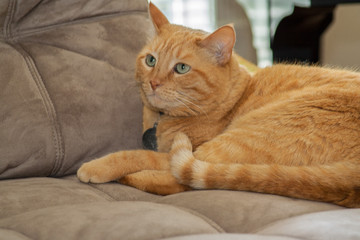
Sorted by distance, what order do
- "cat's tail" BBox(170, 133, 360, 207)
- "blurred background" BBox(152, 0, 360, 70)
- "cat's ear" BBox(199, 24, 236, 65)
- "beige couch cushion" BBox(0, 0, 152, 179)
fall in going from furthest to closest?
"blurred background" BBox(152, 0, 360, 70) < "cat's ear" BBox(199, 24, 236, 65) < "beige couch cushion" BBox(0, 0, 152, 179) < "cat's tail" BBox(170, 133, 360, 207)

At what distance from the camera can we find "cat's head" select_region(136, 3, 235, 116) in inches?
65.7

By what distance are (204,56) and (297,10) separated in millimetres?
1596

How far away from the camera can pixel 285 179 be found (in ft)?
4.00

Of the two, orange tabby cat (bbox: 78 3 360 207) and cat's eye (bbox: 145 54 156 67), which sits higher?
cat's eye (bbox: 145 54 156 67)

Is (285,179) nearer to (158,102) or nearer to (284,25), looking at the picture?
(158,102)

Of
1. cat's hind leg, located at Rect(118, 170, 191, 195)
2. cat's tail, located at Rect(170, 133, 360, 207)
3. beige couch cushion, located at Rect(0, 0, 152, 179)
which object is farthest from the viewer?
beige couch cushion, located at Rect(0, 0, 152, 179)

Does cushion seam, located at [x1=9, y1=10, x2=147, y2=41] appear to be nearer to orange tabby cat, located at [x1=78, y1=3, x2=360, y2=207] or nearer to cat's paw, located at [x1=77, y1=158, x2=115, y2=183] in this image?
orange tabby cat, located at [x1=78, y1=3, x2=360, y2=207]

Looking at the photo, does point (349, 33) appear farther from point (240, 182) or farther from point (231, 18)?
point (240, 182)

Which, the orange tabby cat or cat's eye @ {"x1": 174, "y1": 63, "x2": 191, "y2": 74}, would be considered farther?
cat's eye @ {"x1": 174, "y1": 63, "x2": 191, "y2": 74}

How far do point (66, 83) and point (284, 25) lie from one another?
6.89ft

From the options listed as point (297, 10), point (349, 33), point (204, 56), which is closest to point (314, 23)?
point (297, 10)

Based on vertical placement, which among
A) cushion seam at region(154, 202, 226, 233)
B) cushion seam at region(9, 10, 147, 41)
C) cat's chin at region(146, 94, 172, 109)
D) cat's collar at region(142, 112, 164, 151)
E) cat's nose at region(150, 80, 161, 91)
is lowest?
cat's collar at region(142, 112, 164, 151)

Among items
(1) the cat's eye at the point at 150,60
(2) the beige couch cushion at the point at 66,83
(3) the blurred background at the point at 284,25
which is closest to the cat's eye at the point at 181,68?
(1) the cat's eye at the point at 150,60

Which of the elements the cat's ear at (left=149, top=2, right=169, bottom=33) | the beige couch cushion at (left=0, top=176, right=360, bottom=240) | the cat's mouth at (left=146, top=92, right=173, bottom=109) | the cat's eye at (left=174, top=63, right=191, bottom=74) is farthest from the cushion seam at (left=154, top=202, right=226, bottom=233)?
the cat's ear at (left=149, top=2, right=169, bottom=33)
